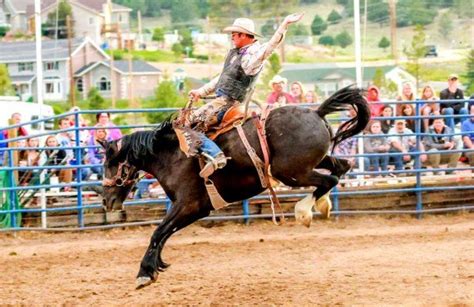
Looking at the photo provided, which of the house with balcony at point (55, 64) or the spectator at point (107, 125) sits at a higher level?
the house with balcony at point (55, 64)

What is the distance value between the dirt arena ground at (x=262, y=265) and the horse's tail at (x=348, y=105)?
136 centimetres

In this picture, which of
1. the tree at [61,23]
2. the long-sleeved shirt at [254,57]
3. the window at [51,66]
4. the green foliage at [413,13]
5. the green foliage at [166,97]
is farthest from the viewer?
the window at [51,66]

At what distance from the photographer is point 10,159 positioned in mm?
12906

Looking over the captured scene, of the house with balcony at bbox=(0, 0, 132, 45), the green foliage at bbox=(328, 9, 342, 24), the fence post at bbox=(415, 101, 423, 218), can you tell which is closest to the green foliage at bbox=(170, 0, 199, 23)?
the house with balcony at bbox=(0, 0, 132, 45)

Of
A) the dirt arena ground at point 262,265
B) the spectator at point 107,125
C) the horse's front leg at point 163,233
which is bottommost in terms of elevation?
the dirt arena ground at point 262,265

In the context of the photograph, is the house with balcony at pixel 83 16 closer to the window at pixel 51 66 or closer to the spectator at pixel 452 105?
Result: the window at pixel 51 66

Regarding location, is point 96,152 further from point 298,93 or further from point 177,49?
point 177,49

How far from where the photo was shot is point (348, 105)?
8.71 metres

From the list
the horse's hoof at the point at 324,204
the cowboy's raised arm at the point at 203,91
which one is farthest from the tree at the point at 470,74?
the cowboy's raised arm at the point at 203,91

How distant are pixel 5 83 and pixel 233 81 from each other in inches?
1055

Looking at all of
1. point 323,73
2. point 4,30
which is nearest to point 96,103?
point 4,30

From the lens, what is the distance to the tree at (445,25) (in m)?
18.6

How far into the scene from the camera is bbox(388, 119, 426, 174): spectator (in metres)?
13.6

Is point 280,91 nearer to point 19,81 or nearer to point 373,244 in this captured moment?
point 373,244
